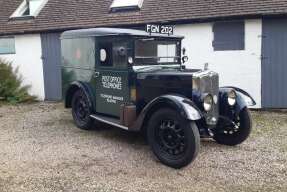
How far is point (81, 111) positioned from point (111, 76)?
1620mm

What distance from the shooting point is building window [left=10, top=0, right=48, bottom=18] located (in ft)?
47.1

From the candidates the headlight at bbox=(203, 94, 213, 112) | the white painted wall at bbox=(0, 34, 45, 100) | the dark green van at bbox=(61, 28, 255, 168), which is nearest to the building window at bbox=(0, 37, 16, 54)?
the white painted wall at bbox=(0, 34, 45, 100)

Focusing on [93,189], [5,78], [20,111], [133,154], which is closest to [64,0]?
[5,78]

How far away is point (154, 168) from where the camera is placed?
5840mm

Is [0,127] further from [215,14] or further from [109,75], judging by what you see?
[215,14]

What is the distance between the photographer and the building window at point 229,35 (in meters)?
10.5

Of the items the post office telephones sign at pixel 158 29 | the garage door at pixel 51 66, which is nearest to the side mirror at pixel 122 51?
the post office telephones sign at pixel 158 29

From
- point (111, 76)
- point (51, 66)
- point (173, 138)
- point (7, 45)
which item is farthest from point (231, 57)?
point (7, 45)

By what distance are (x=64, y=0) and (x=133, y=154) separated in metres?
9.49

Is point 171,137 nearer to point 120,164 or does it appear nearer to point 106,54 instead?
point 120,164

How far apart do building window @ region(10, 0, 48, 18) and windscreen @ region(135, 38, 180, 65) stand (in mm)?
8340

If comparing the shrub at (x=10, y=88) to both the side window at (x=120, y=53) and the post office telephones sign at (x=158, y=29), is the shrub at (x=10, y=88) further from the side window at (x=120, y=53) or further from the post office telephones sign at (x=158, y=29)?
the post office telephones sign at (x=158, y=29)

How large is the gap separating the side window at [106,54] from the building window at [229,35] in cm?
451

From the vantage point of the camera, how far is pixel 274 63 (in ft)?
33.8
